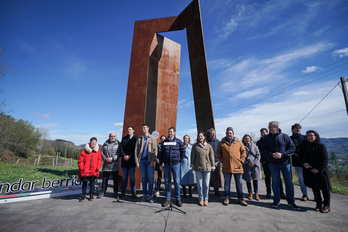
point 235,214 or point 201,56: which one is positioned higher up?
point 201,56

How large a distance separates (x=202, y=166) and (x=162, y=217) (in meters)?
1.40

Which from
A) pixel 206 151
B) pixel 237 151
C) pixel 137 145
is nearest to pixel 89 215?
pixel 137 145

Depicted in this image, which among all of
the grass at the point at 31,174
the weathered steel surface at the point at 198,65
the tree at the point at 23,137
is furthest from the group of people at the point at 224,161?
the tree at the point at 23,137

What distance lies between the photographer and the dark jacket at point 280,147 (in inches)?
144

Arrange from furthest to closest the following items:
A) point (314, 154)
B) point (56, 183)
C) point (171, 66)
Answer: point (171, 66)
point (56, 183)
point (314, 154)

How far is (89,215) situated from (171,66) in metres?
7.05

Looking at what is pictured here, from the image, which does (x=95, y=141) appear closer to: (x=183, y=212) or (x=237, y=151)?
(x=183, y=212)

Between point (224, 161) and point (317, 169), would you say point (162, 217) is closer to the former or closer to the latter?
point (224, 161)

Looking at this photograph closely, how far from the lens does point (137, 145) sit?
4.39 m

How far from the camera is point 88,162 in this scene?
439 centimetres

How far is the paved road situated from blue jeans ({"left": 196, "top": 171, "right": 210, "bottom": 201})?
258 mm

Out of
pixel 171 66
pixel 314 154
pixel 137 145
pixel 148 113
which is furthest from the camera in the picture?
pixel 171 66

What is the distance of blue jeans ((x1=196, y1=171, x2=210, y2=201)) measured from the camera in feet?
12.7

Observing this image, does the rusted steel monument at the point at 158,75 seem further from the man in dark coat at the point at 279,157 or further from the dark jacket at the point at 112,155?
the man in dark coat at the point at 279,157
